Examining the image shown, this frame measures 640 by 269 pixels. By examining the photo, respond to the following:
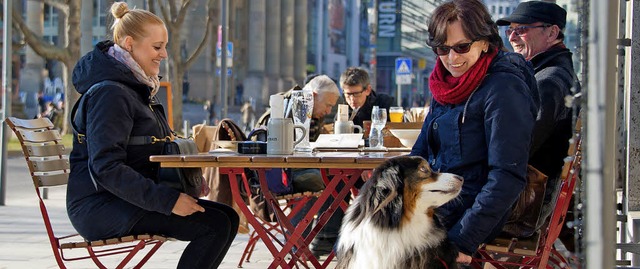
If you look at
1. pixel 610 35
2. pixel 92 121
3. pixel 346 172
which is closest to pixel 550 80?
pixel 346 172

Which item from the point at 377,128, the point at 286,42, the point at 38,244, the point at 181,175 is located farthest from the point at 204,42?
the point at 286,42

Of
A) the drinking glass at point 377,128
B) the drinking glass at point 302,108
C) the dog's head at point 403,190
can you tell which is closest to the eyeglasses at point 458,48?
the dog's head at point 403,190

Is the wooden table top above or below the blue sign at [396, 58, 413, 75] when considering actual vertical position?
below

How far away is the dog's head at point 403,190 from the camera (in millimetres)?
4246

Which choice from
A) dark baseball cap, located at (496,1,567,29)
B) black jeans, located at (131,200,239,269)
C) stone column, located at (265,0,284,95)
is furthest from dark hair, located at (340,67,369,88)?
stone column, located at (265,0,284,95)

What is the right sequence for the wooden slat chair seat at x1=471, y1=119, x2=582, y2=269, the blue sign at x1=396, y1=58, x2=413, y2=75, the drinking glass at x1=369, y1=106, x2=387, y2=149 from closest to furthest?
1. the wooden slat chair seat at x1=471, y1=119, x2=582, y2=269
2. the drinking glass at x1=369, y1=106, x2=387, y2=149
3. the blue sign at x1=396, y1=58, x2=413, y2=75

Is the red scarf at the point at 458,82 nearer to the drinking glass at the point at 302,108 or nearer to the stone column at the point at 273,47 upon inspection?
the drinking glass at the point at 302,108

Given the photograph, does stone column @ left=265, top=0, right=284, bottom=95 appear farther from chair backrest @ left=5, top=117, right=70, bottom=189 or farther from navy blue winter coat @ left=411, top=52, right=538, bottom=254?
navy blue winter coat @ left=411, top=52, right=538, bottom=254

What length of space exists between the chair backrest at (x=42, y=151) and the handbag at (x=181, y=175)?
32.8 inches

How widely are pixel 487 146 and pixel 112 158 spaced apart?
72.6 inches

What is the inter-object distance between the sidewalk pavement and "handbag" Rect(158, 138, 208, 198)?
274 centimetres

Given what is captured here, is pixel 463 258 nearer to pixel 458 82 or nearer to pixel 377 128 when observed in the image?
pixel 458 82

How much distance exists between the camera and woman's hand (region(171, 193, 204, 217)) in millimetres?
5264

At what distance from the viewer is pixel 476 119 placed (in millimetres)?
4590
